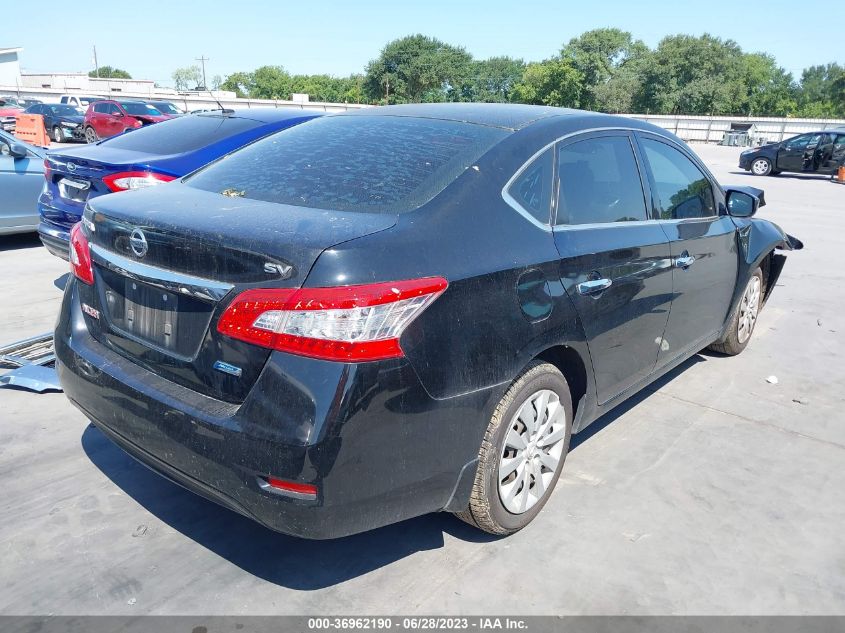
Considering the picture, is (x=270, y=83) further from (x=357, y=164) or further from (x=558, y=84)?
(x=357, y=164)

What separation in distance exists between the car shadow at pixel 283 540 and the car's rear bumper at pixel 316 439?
0.48m

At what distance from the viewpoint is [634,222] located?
3.60 m

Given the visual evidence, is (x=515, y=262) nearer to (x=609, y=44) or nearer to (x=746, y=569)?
(x=746, y=569)

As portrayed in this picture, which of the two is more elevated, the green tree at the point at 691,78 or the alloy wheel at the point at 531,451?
the green tree at the point at 691,78

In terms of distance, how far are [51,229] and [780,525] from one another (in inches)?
238

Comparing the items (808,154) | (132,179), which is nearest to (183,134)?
(132,179)

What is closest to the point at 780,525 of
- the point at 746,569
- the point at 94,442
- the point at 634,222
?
the point at 746,569

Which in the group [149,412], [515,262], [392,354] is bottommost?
[149,412]

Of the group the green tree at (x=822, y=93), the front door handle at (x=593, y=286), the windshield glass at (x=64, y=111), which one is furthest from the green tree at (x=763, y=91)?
the front door handle at (x=593, y=286)

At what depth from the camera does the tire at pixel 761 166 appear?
75.7 ft

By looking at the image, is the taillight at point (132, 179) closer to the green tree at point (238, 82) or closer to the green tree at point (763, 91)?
the green tree at point (763, 91)

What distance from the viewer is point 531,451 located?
302cm

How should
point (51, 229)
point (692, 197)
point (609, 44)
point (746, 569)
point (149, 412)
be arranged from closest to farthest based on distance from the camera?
point (149, 412) < point (746, 569) < point (692, 197) < point (51, 229) < point (609, 44)

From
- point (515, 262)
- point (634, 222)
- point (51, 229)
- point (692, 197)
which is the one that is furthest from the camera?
point (51, 229)
